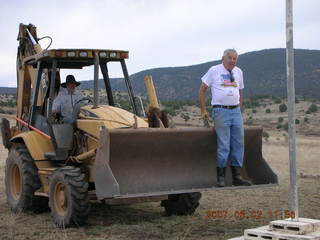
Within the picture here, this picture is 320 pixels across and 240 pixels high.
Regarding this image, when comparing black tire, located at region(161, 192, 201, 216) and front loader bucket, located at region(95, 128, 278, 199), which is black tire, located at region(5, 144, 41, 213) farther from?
black tire, located at region(161, 192, 201, 216)

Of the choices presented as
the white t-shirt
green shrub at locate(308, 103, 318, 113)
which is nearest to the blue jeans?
the white t-shirt

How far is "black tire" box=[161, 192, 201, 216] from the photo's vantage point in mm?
9227

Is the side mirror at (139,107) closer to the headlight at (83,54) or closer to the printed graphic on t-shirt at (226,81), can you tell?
the headlight at (83,54)

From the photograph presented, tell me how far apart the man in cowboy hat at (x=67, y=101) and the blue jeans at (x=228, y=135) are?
7.29 ft

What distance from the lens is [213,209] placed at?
9.84 m

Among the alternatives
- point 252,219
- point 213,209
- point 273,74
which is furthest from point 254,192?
point 273,74

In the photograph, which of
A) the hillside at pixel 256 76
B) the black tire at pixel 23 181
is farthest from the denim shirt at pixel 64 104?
the hillside at pixel 256 76

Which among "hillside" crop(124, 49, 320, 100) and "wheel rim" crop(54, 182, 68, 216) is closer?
"wheel rim" crop(54, 182, 68, 216)

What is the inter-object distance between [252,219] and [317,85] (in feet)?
243

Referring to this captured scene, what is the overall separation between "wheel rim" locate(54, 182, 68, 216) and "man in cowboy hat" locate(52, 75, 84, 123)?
1.09 meters

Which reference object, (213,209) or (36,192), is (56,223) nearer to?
(36,192)

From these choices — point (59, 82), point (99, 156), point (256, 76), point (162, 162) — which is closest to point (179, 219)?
point (162, 162)

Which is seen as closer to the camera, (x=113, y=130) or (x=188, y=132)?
(x=113, y=130)

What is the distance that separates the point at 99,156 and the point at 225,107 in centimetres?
190
